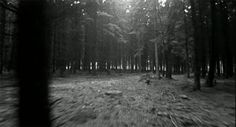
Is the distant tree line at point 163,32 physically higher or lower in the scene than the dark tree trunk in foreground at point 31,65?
higher

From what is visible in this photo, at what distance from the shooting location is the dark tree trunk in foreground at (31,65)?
2.65m

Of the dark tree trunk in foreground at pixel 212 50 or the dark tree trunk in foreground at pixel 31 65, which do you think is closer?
the dark tree trunk in foreground at pixel 31 65

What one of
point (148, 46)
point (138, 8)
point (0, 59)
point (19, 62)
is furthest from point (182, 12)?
point (0, 59)

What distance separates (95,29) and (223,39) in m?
17.3

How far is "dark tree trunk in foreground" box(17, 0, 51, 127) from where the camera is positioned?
8.69 ft

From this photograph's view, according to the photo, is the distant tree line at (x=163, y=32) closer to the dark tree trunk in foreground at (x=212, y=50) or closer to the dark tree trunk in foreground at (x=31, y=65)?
the dark tree trunk in foreground at (x=212, y=50)

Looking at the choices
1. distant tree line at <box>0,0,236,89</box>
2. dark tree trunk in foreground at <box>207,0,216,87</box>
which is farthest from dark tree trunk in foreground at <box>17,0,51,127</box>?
dark tree trunk in foreground at <box>207,0,216,87</box>

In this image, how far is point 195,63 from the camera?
10156 mm

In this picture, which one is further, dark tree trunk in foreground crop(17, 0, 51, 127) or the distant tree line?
the distant tree line

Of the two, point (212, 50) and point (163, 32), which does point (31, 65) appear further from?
point (163, 32)

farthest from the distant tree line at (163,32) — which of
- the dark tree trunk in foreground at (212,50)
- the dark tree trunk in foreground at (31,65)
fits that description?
the dark tree trunk in foreground at (31,65)

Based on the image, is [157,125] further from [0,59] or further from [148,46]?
[148,46]

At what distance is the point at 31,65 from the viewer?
2.70m

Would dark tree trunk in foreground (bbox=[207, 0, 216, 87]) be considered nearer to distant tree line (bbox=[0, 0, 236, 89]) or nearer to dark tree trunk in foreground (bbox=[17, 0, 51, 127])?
distant tree line (bbox=[0, 0, 236, 89])
